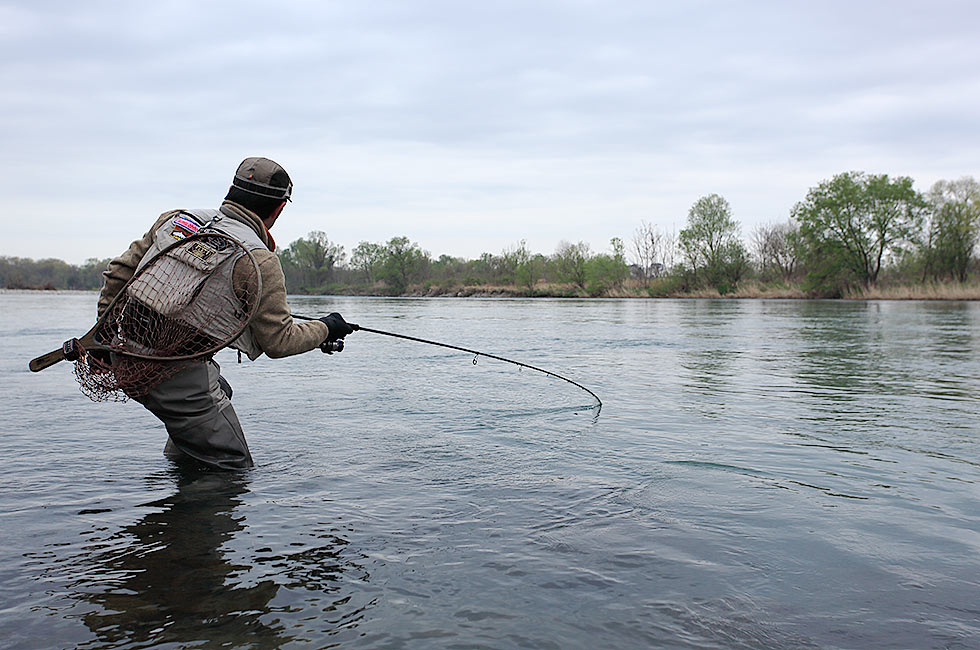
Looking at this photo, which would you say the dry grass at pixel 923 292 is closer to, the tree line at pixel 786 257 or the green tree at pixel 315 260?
the tree line at pixel 786 257

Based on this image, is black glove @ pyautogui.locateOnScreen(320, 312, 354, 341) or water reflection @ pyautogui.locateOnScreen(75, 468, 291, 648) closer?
water reflection @ pyautogui.locateOnScreen(75, 468, 291, 648)

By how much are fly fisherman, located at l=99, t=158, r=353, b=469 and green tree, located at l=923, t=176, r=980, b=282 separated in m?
63.2

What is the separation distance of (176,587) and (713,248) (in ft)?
239

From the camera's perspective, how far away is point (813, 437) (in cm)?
675

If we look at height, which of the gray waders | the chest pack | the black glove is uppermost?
the chest pack

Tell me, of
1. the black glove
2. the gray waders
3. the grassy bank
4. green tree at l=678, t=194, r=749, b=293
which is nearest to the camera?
the gray waders

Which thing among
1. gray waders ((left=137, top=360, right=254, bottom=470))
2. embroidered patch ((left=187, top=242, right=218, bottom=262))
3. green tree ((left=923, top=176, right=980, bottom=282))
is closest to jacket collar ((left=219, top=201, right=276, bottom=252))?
embroidered patch ((left=187, top=242, right=218, bottom=262))

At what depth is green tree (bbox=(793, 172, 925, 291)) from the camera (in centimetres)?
5847

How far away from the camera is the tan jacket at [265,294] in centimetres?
428

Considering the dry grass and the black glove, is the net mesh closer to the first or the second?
the black glove

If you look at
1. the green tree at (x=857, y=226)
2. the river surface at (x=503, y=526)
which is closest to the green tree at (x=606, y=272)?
the green tree at (x=857, y=226)

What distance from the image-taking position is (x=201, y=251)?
162 inches

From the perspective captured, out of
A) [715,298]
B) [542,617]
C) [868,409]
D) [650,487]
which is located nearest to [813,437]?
[868,409]

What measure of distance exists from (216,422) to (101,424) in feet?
10.8
